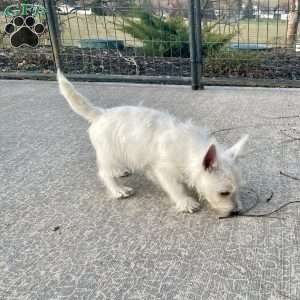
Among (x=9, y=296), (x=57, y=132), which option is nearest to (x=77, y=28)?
(x=57, y=132)

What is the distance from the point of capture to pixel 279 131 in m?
4.03

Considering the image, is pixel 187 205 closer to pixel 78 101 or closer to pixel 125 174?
pixel 125 174

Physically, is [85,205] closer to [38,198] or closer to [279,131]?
[38,198]

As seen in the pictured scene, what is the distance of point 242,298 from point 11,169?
2.27 m

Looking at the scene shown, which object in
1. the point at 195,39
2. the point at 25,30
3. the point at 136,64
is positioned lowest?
the point at 136,64

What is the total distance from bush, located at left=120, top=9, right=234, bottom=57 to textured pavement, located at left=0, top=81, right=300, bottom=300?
72.6 inches

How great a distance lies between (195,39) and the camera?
5.20m

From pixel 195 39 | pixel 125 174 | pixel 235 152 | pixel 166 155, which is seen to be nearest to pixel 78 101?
pixel 125 174

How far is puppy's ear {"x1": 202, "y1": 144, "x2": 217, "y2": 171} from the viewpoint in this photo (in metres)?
2.56

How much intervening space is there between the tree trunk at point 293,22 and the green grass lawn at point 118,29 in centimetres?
6

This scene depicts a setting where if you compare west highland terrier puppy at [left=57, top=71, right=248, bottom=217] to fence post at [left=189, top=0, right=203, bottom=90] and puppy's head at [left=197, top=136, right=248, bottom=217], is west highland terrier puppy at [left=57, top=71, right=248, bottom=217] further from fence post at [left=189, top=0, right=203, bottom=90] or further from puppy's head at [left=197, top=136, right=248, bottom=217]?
fence post at [left=189, top=0, right=203, bottom=90]

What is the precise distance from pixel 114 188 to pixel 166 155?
499mm

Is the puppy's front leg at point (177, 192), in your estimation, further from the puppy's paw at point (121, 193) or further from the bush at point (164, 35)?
the bush at point (164, 35)

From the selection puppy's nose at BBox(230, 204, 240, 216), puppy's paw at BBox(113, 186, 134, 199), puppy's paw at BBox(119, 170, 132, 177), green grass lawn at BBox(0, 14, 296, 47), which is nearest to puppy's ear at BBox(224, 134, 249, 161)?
puppy's nose at BBox(230, 204, 240, 216)
